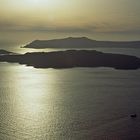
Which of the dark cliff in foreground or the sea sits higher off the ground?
the dark cliff in foreground

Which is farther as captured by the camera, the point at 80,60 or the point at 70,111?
the point at 80,60

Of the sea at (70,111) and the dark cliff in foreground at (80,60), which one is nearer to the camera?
the sea at (70,111)

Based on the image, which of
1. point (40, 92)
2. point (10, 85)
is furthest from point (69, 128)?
point (10, 85)

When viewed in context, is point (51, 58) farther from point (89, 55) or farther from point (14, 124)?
point (14, 124)

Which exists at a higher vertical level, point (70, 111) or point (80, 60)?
point (80, 60)

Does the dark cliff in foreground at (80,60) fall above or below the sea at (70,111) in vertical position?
above
